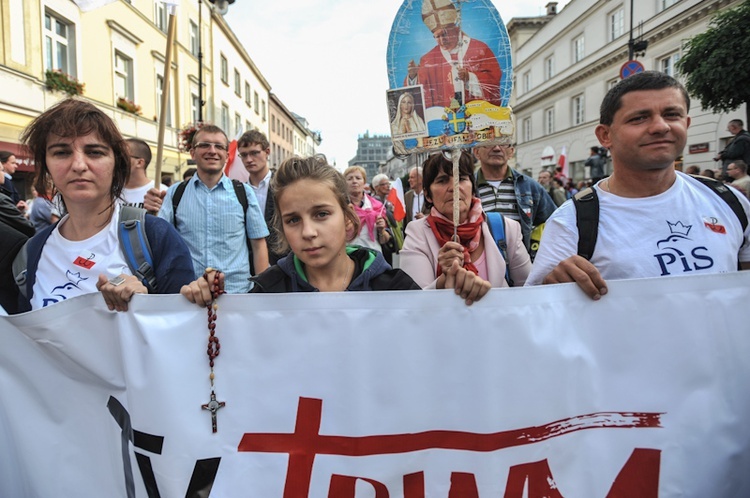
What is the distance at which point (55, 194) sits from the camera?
2145 mm

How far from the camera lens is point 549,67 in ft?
122

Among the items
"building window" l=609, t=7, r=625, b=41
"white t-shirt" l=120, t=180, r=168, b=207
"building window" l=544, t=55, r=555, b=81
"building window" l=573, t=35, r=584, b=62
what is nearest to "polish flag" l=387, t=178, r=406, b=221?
"white t-shirt" l=120, t=180, r=168, b=207

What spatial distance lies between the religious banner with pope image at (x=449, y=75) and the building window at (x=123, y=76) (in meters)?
17.0

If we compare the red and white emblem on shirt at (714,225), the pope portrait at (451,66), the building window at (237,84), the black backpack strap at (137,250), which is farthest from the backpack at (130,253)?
the building window at (237,84)

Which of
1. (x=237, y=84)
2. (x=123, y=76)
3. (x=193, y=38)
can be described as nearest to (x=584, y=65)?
(x=237, y=84)

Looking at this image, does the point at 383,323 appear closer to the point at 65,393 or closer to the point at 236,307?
the point at 236,307

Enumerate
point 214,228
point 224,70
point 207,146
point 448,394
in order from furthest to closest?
1. point 224,70
2. point 207,146
3. point 214,228
4. point 448,394

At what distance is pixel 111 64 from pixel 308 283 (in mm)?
16863

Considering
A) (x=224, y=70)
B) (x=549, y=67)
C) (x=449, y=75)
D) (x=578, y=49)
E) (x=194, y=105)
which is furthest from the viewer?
(x=549, y=67)

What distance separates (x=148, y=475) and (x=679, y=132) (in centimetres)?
211

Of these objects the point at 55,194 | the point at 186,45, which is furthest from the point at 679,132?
the point at 186,45

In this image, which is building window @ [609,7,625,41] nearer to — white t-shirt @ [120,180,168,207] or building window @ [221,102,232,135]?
building window @ [221,102,232,135]

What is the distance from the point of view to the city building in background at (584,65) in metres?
21.5

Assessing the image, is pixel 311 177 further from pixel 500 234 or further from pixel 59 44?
pixel 59 44
